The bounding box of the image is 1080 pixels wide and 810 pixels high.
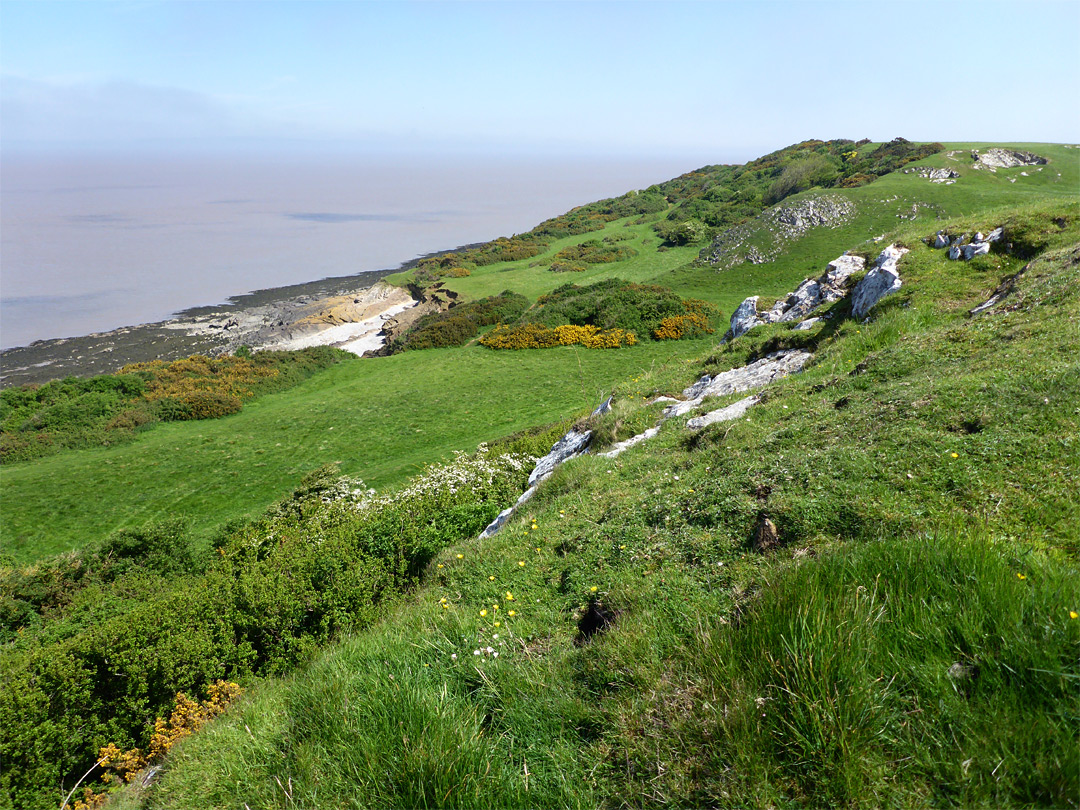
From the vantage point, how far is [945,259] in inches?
549

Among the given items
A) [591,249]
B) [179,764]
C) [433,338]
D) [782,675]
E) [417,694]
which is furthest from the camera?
[591,249]

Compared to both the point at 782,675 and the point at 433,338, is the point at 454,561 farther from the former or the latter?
the point at 433,338

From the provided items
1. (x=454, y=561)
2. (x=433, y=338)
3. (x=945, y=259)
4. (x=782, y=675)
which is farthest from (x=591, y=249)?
(x=782, y=675)

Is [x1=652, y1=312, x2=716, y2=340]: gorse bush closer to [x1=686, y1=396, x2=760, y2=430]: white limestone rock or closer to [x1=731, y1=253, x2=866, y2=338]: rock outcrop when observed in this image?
[x1=731, y1=253, x2=866, y2=338]: rock outcrop

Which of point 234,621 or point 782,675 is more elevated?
point 782,675

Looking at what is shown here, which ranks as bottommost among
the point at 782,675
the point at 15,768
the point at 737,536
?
the point at 15,768

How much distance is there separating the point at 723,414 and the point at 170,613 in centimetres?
954

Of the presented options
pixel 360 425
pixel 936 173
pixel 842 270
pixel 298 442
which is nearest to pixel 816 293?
pixel 842 270

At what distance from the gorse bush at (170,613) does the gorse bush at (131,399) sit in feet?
55.5

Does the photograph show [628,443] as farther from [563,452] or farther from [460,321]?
[460,321]

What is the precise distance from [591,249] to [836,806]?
60699mm

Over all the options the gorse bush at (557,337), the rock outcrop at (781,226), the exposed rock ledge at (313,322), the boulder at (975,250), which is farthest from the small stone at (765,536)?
the exposed rock ledge at (313,322)

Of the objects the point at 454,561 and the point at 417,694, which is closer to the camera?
the point at 417,694

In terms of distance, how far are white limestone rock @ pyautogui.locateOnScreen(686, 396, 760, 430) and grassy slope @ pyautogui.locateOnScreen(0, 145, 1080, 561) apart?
1036 centimetres
